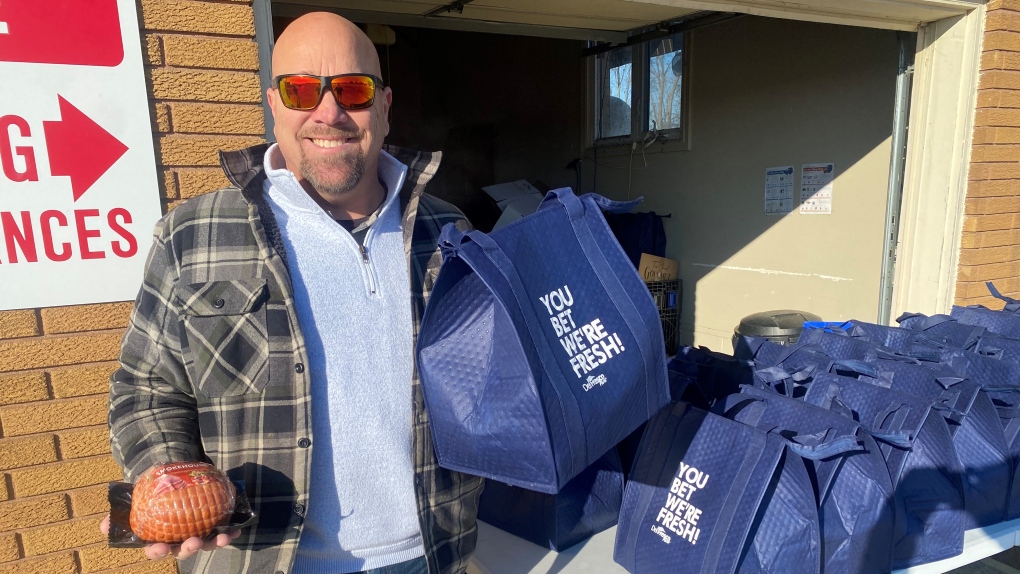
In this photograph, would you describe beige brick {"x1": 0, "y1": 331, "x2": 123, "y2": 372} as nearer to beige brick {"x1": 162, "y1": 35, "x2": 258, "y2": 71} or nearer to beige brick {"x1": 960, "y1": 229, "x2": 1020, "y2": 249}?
beige brick {"x1": 162, "y1": 35, "x2": 258, "y2": 71}

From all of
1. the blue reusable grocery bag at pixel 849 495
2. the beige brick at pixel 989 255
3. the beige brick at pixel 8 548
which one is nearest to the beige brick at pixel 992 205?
the beige brick at pixel 989 255

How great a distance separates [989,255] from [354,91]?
3.90 meters

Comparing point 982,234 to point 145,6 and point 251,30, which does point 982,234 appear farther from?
point 145,6

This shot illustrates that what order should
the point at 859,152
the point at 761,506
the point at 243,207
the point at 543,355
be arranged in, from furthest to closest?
the point at 859,152, the point at 761,506, the point at 243,207, the point at 543,355

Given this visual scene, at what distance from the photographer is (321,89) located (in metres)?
1.37

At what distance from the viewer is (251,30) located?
1939mm

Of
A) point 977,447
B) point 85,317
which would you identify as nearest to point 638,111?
point 977,447

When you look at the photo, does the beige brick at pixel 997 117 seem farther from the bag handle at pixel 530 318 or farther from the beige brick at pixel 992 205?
the bag handle at pixel 530 318

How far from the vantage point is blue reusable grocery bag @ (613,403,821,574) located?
4.86 ft

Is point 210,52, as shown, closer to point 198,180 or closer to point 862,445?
point 198,180

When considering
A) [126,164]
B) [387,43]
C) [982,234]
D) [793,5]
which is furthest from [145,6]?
[387,43]

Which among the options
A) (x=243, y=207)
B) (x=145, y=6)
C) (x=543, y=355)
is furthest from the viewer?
(x=145, y=6)

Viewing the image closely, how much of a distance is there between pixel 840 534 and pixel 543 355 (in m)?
0.98

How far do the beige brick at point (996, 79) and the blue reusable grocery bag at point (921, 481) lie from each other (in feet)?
8.53
